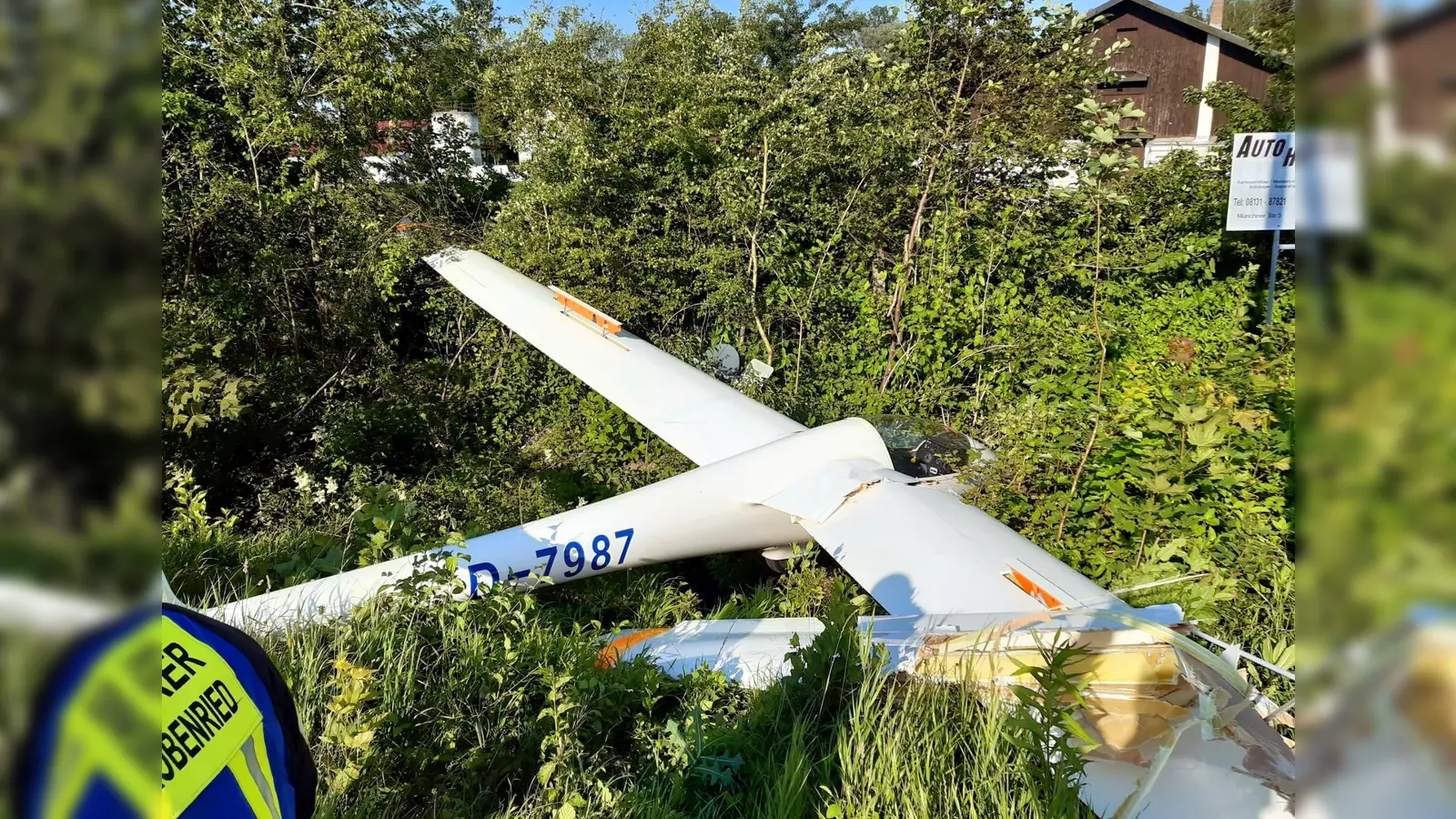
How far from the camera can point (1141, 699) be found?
2400 millimetres

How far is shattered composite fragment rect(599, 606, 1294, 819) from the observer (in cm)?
201

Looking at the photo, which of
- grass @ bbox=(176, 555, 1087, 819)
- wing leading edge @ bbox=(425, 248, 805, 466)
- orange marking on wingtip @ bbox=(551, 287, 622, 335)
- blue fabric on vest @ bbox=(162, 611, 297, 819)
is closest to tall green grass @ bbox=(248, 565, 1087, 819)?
grass @ bbox=(176, 555, 1087, 819)

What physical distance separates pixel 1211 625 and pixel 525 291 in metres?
6.42

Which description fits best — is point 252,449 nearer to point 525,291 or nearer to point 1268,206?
point 525,291

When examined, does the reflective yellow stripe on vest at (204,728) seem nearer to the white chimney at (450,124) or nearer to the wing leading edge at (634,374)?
the wing leading edge at (634,374)

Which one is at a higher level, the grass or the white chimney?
the white chimney

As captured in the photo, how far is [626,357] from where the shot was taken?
23.1ft

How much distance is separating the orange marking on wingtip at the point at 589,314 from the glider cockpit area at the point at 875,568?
0.06 ft

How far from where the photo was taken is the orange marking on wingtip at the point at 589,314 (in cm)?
721

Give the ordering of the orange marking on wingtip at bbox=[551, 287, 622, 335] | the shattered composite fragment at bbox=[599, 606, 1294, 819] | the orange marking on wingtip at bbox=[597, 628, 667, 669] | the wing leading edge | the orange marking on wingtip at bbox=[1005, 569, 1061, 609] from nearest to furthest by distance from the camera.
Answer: the shattered composite fragment at bbox=[599, 606, 1294, 819] < the orange marking on wingtip at bbox=[597, 628, 667, 669] < the orange marking on wingtip at bbox=[1005, 569, 1061, 609] < the wing leading edge < the orange marking on wingtip at bbox=[551, 287, 622, 335]
